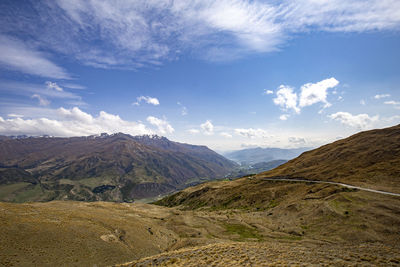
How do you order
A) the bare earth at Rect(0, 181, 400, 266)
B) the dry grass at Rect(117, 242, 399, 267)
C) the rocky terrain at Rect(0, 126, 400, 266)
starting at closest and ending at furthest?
the dry grass at Rect(117, 242, 399, 267)
the bare earth at Rect(0, 181, 400, 266)
the rocky terrain at Rect(0, 126, 400, 266)

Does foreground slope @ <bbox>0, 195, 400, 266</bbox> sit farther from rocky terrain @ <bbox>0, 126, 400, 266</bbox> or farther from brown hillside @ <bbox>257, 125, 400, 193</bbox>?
brown hillside @ <bbox>257, 125, 400, 193</bbox>

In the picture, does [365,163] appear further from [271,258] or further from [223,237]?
[271,258]

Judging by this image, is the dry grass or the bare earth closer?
the dry grass

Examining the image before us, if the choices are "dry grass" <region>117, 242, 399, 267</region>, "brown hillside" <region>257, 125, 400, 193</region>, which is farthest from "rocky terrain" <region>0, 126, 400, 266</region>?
"brown hillside" <region>257, 125, 400, 193</region>

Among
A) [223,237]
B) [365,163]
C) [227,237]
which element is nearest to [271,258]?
[227,237]

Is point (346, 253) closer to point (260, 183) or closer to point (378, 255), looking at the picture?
point (378, 255)

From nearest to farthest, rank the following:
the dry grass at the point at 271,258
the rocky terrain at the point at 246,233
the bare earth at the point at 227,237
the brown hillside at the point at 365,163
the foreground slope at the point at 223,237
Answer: the dry grass at the point at 271,258 < the bare earth at the point at 227,237 < the foreground slope at the point at 223,237 < the rocky terrain at the point at 246,233 < the brown hillside at the point at 365,163

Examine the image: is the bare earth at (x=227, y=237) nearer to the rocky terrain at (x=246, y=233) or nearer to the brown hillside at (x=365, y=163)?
the rocky terrain at (x=246, y=233)

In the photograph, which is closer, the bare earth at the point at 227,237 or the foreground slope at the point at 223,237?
the bare earth at the point at 227,237

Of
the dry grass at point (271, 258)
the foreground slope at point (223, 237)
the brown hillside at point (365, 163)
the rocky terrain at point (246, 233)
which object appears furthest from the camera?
the brown hillside at point (365, 163)

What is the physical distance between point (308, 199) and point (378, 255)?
4164cm

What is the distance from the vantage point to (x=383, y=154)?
288ft

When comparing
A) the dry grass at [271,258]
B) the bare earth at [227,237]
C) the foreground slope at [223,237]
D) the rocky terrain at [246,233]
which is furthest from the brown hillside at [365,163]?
the dry grass at [271,258]

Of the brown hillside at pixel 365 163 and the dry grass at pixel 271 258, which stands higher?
the brown hillside at pixel 365 163
